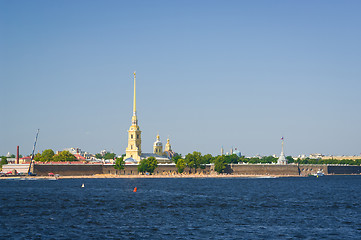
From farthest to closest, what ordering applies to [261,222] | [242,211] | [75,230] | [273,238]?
1. [242,211]
2. [261,222]
3. [75,230]
4. [273,238]

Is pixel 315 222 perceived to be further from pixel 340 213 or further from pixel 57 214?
pixel 57 214

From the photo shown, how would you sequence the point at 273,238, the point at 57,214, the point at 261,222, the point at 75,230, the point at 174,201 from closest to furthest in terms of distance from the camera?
the point at 273,238
the point at 75,230
the point at 261,222
the point at 57,214
the point at 174,201

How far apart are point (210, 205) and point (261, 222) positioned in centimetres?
2094

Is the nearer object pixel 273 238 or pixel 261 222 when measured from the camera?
pixel 273 238

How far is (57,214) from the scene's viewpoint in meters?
69.6

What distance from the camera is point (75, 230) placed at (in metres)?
56.1

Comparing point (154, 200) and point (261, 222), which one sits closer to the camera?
point (261, 222)

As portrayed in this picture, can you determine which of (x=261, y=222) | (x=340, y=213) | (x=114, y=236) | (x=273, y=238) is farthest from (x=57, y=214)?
(x=340, y=213)

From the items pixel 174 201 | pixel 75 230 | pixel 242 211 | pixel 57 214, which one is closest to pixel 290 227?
pixel 242 211

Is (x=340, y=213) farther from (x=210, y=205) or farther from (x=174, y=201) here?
(x=174, y=201)

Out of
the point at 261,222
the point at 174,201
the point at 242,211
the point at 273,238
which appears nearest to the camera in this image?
the point at 273,238

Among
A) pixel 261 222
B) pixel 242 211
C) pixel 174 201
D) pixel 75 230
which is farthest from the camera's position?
pixel 174 201

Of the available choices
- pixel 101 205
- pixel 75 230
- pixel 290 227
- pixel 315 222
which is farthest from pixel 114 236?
pixel 101 205

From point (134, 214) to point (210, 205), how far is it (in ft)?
51.8
